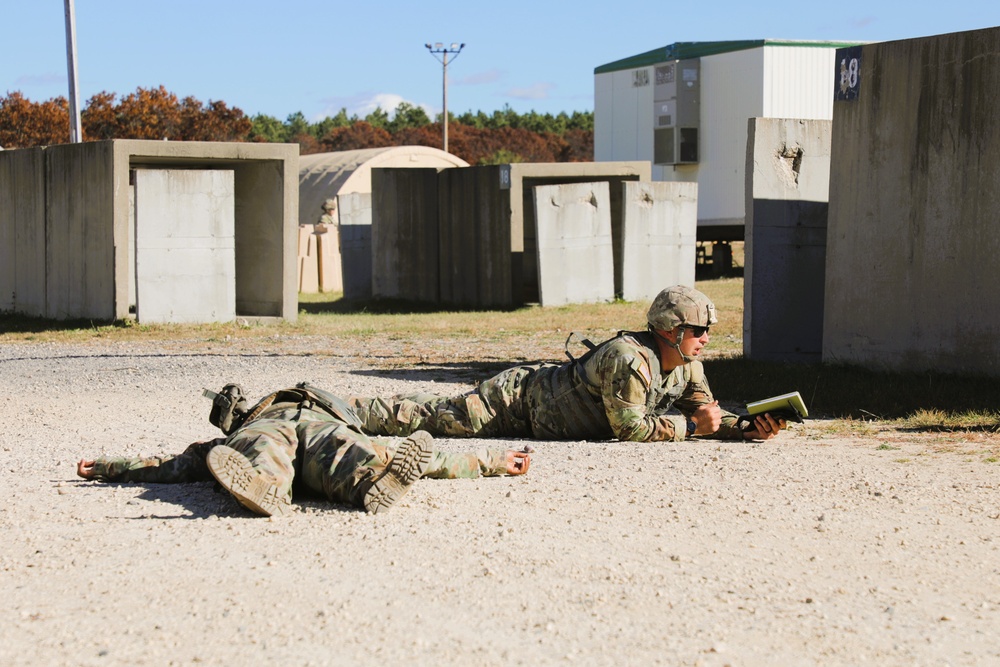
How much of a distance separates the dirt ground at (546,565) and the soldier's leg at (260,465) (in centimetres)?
9

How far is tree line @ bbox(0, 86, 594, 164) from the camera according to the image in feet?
139

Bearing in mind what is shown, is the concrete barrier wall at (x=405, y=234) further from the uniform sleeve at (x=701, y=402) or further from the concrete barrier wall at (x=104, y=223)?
the uniform sleeve at (x=701, y=402)

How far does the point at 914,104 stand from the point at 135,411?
6.20 metres

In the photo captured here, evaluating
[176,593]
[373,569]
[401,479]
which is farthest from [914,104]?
[176,593]

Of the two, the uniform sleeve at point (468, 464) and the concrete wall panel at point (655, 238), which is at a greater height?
the concrete wall panel at point (655, 238)

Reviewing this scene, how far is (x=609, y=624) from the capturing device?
146 inches

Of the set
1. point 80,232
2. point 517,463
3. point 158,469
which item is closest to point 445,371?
point 517,463

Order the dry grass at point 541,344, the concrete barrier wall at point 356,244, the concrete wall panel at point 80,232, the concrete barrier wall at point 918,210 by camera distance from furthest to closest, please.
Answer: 1. the concrete barrier wall at point 356,244
2. the concrete wall panel at point 80,232
3. the concrete barrier wall at point 918,210
4. the dry grass at point 541,344

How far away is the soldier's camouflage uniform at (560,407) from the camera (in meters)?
6.58

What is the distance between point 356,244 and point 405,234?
5.61 ft

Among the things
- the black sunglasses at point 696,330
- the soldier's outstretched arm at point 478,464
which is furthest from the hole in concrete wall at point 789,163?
the soldier's outstretched arm at point 478,464

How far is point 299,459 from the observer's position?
518 centimetres

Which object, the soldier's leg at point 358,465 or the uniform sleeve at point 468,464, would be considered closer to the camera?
the soldier's leg at point 358,465

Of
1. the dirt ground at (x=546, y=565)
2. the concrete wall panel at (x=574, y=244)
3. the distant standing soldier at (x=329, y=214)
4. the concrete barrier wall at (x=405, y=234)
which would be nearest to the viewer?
the dirt ground at (x=546, y=565)
